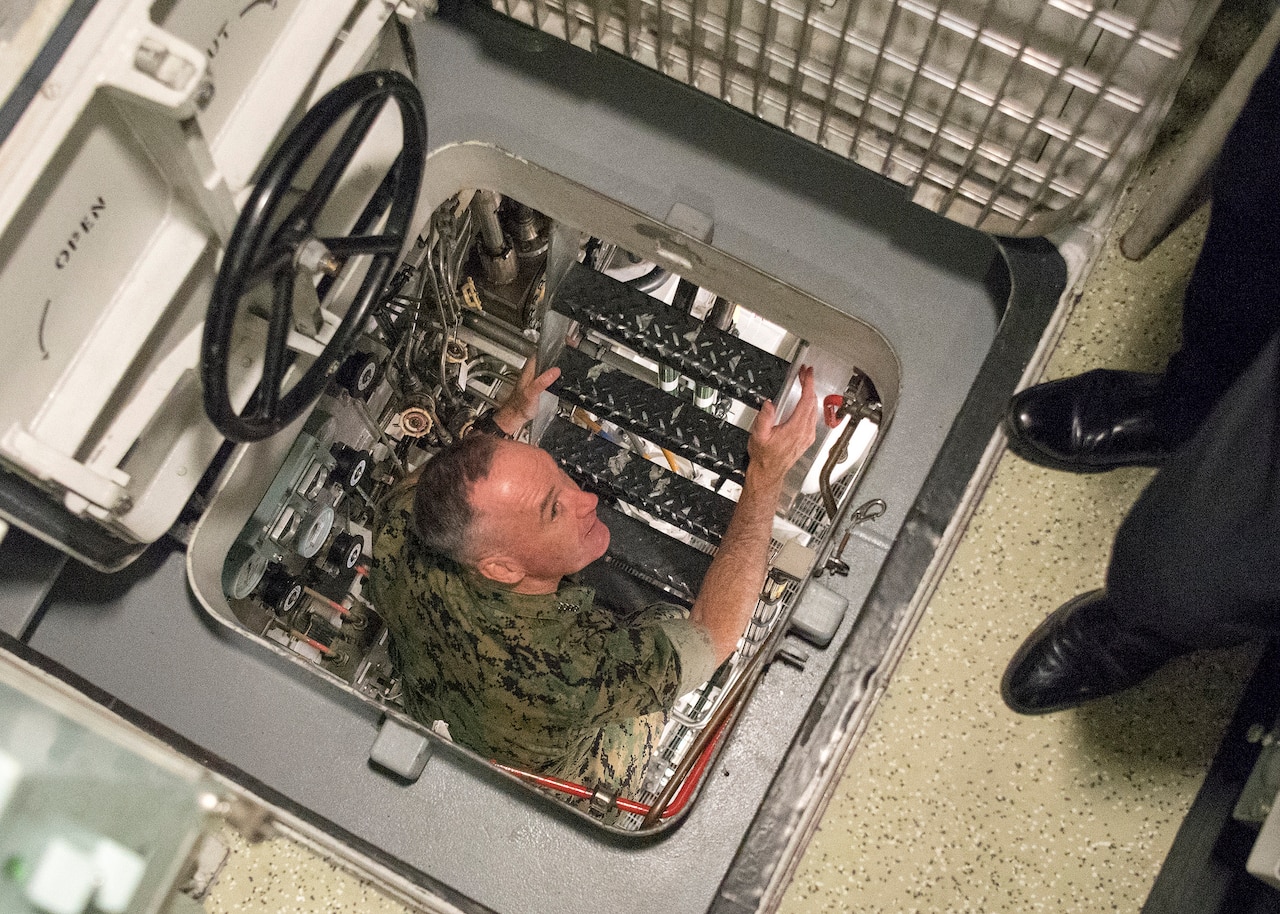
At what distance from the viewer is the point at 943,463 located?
1279mm

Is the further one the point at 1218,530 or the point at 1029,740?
the point at 1029,740

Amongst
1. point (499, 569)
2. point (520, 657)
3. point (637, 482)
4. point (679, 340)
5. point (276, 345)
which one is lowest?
point (520, 657)

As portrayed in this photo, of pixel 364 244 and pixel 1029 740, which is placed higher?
pixel 364 244

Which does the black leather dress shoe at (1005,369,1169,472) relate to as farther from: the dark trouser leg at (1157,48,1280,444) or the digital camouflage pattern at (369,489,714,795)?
the digital camouflage pattern at (369,489,714,795)

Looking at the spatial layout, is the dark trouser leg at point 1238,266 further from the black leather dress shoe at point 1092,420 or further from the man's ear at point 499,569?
the man's ear at point 499,569

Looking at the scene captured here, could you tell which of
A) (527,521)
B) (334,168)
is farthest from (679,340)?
(334,168)

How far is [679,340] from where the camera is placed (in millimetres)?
1657

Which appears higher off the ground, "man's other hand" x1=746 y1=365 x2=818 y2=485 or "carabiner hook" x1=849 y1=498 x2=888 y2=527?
"man's other hand" x1=746 y1=365 x2=818 y2=485

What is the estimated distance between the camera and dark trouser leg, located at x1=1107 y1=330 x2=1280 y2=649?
948mm

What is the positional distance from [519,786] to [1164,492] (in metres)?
0.86

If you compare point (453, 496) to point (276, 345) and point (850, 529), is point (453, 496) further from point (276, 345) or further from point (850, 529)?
point (850, 529)

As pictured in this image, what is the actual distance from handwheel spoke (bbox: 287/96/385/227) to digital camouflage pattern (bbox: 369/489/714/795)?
2.21ft

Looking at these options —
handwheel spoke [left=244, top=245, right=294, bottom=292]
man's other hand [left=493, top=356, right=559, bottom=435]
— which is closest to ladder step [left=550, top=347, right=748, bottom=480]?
man's other hand [left=493, top=356, right=559, bottom=435]

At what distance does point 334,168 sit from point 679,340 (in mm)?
723
